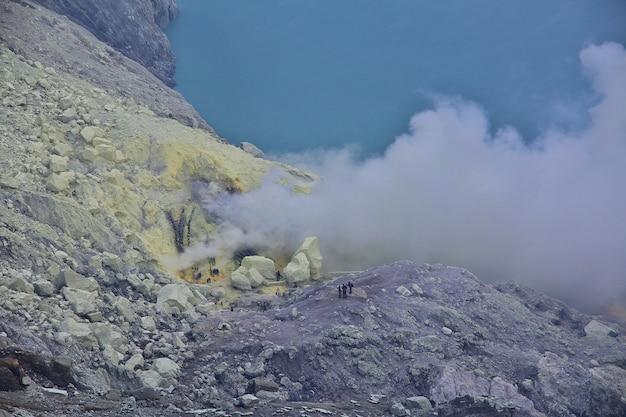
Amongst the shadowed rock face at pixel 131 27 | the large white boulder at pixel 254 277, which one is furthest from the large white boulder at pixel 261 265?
the shadowed rock face at pixel 131 27

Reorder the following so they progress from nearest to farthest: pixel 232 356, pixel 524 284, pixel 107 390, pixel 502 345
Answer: pixel 107 390 < pixel 232 356 < pixel 502 345 < pixel 524 284

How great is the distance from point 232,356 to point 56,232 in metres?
6.17

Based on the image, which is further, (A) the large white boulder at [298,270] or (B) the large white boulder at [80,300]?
(A) the large white boulder at [298,270]

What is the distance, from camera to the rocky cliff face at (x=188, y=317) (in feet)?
73.2

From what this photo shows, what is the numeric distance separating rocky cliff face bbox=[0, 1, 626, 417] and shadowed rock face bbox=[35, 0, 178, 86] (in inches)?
262

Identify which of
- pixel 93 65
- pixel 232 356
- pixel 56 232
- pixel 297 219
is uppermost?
pixel 93 65

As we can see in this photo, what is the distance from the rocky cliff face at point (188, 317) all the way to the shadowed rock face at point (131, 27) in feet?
21.8

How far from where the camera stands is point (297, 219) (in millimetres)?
35156

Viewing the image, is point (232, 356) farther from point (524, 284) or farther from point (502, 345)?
point (524, 284)

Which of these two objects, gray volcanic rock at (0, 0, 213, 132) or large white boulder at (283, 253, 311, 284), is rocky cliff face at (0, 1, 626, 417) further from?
gray volcanic rock at (0, 0, 213, 132)

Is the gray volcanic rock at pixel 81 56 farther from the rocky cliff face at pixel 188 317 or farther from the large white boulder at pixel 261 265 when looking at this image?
the large white boulder at pixel 261 265

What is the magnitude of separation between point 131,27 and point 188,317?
66.2 ft

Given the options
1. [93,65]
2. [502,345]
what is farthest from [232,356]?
[93,65]

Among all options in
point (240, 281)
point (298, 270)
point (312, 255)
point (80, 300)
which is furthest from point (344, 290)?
point (80, 300)
